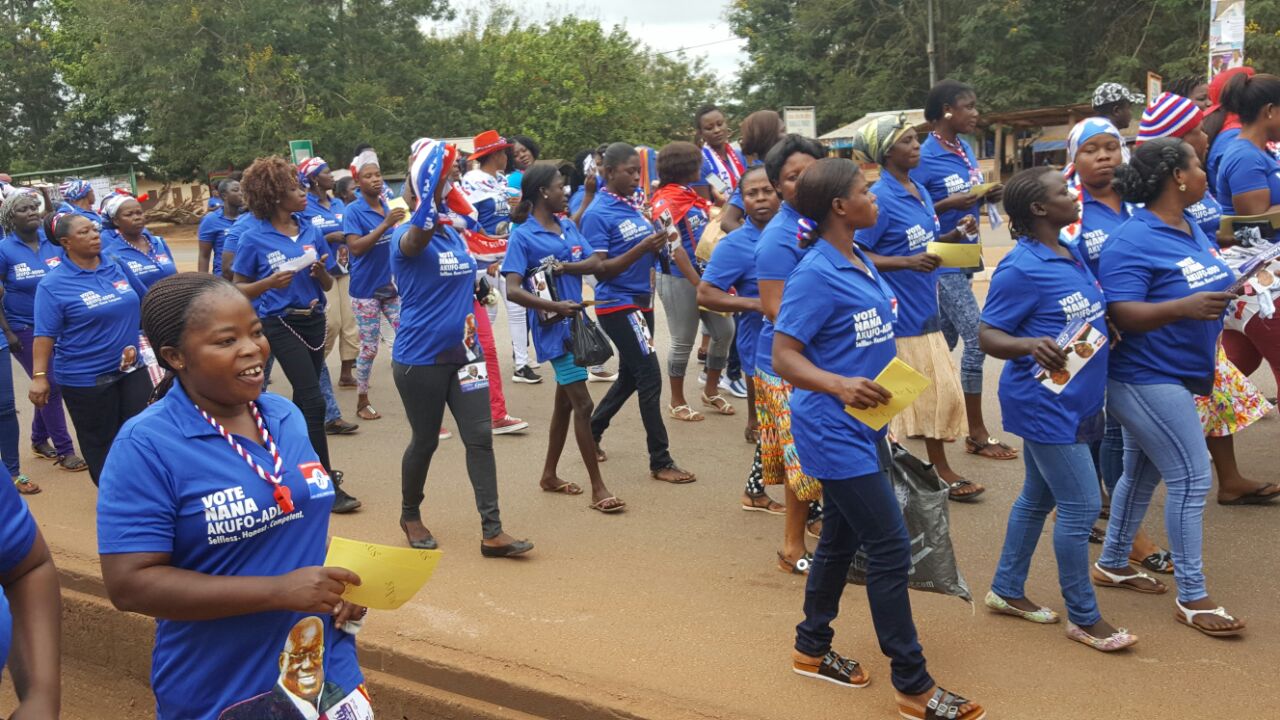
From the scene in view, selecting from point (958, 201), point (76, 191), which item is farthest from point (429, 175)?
point (76, 191)

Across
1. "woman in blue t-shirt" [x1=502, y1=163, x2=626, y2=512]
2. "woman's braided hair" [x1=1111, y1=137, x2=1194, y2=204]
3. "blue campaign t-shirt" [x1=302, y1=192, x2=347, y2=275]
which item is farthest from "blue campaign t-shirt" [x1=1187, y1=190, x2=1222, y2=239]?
"blue campaign t-shirt" [x1=302, y1=192, x2=347, y2=275]

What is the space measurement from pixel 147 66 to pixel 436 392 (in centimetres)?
3651

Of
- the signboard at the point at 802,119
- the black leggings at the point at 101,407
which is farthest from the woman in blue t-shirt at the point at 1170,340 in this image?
the signboard at the point at 802,119

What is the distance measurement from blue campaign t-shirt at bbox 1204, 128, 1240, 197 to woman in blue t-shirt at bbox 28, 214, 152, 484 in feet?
21.6

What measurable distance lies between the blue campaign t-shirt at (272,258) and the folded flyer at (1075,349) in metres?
4.57

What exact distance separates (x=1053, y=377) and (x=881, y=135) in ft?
7.55

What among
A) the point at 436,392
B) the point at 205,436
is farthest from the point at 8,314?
the point at 205,436

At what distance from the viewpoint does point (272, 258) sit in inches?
268

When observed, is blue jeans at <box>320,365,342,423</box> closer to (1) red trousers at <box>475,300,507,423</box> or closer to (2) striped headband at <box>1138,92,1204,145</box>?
(1) red trousers at <box>475,300,507,423</box>

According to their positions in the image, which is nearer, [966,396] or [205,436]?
[205,436]

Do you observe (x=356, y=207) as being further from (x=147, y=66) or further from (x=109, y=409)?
(x=147, y=66)

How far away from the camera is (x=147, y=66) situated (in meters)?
37.4

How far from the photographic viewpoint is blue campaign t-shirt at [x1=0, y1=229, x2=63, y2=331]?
8453mm

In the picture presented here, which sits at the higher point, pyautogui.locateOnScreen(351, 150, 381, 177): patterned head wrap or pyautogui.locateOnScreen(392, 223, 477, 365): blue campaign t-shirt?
pyautogui.locateOnScreen(351, 150, 381, 177): patterned head wrap
